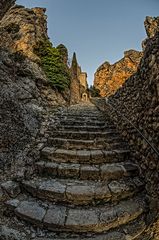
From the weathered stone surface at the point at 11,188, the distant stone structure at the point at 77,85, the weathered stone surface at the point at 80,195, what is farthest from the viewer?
the distant stone structure at the point at 77,85

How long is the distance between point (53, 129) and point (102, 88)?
20.2 meters

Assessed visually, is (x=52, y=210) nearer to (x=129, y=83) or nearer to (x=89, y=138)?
(x=89, y=138)

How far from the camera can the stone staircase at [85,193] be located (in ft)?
7.68

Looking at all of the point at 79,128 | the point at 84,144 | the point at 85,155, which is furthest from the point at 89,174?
the point at 79,128

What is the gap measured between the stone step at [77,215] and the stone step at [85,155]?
1.02 metres

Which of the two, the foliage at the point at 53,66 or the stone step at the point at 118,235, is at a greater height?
the foliage at the point at 53,66

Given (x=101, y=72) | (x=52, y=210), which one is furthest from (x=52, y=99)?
(x=101, y=72)

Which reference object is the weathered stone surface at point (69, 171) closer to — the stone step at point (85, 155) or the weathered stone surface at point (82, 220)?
the stone step at point (85, 155)

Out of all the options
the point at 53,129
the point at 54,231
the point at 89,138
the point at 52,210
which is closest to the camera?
the point at 54,231

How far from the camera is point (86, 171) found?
321 cm

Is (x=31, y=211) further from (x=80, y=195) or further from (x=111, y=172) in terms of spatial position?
(x=111, y=172)

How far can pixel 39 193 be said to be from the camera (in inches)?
111

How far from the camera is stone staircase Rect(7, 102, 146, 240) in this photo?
2.34m

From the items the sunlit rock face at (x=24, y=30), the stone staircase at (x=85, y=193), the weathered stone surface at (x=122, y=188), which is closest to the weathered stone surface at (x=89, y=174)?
the stone staircase at (x=85, y=193)
